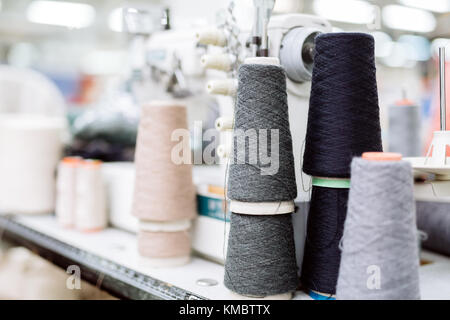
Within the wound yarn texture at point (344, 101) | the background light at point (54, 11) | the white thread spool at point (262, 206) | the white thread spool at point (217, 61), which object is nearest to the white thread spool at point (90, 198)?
the white thread spool at point (217, 61)

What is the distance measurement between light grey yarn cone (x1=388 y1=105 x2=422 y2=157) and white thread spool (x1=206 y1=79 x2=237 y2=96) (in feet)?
2.26

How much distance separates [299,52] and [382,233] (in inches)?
15.6

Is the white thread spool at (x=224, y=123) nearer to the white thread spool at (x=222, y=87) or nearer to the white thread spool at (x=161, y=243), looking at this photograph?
the white thread spool at (x=222, y=87)

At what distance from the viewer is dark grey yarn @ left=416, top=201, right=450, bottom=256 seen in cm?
98

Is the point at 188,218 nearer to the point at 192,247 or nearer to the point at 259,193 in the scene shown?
the point at 192,247

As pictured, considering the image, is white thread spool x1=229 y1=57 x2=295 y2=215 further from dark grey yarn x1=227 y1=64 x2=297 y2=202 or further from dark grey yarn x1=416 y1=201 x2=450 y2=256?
dark grey yarn x1=416 y1=201 x2=450 y2=256

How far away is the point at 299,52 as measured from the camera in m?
0.82

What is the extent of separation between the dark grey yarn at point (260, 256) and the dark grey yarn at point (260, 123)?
0.13ft

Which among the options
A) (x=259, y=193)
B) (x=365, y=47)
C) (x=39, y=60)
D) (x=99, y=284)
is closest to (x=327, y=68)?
(x=365, y=47)

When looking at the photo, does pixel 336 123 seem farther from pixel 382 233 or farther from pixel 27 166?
pixel 27 166

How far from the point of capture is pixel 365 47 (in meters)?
0.66

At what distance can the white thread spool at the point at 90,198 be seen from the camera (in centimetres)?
121

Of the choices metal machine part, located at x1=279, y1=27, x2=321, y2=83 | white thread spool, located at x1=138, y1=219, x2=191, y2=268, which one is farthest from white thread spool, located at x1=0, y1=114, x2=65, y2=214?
metal machine part, located at x1=279, y1=27, x2=321, y2=83

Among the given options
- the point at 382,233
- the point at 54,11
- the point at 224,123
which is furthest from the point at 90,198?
the point at 54,11
